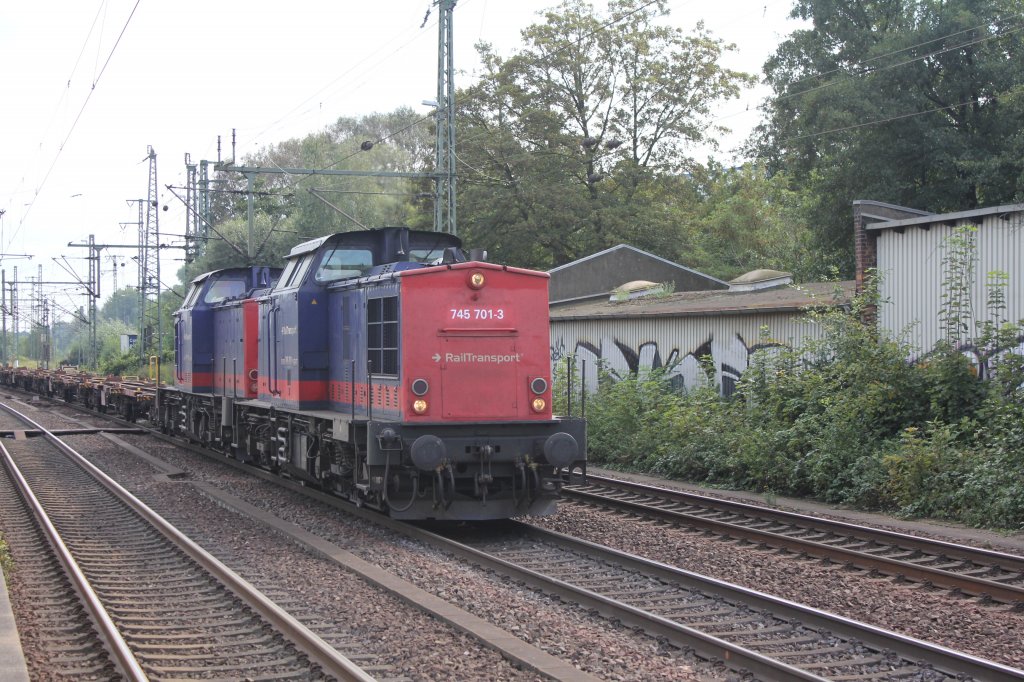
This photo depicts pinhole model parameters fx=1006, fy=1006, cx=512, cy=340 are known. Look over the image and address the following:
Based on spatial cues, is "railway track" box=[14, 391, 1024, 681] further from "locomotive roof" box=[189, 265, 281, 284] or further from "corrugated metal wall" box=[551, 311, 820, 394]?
"locomotive roof" box=[189, 265, 281, 284]

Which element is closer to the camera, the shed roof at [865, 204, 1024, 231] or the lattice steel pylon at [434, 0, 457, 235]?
the shed roof at [865, 204, 1024, 231]

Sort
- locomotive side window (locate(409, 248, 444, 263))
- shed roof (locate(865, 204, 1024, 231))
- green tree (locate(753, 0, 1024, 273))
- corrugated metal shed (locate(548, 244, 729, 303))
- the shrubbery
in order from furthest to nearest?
corrugated metal shed (locate(548, 244, 729, 303))
green tree (locate(753, 0, 1024, 273))
shed roof (locate(865, 204, 1024, 231))
locomotive side window (locate(409, 248, 444, 263))
the shrubbery

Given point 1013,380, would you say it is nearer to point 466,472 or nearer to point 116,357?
point 466,472

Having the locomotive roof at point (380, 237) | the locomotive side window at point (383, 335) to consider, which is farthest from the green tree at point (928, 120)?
the locomotive side window at point (383, 335)

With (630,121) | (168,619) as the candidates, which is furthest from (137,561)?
(630,121)

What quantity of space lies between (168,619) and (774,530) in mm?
6161

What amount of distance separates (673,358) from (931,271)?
5651mm

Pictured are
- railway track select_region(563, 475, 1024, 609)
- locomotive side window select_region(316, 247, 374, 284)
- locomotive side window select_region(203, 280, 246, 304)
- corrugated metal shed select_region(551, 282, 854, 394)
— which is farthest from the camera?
locomotive side window select_region(203, 280, 246, 304)

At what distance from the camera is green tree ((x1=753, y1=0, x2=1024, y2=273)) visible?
27.7 metres

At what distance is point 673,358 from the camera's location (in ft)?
62.4

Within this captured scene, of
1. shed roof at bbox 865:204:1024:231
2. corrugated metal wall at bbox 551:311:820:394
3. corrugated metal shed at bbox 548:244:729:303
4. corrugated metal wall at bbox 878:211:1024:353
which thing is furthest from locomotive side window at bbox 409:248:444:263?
corrugated metal shed at bbox 548:244:729:303

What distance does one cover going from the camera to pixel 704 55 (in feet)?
145

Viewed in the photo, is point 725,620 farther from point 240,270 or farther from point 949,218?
point 240,270

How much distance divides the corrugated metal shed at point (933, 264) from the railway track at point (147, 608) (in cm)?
1007
